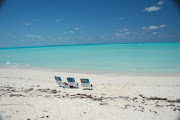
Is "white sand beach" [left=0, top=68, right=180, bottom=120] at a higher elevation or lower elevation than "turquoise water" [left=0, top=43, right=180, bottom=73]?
lower

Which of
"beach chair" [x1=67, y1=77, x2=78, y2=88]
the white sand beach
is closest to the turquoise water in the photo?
"beach chair" [x1=67, y1=77, x2=78, y2=88]

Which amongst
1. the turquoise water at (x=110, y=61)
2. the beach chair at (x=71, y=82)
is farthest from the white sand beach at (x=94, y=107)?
the turquoise water at (x=110, y=61)

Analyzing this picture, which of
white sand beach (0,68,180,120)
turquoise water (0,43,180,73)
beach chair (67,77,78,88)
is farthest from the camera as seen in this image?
turquoise water (0,43,180,73)

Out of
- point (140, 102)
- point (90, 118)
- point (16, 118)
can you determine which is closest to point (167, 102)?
point (140, 102)

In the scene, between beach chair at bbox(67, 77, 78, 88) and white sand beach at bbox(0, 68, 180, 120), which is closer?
white sand beach at bbox(0, 68, 180, 120)

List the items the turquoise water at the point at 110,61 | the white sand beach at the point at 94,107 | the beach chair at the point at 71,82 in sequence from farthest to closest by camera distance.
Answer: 1. the turquoise water at the point at 110,61
2. the beach chair at the point at 71,82
3. the white sand beach at the point at 94,107

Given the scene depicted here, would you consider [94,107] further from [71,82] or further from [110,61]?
[110,61]

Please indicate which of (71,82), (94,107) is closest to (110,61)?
(71,82)

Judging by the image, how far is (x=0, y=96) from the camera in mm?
6141

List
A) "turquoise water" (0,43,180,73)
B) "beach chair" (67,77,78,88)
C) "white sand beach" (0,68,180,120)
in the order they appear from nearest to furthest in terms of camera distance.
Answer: "white sand beach" (0,68,180,120) < "beach chair" (67,77,78,88) < "turquoise water" (0,43,180,73)

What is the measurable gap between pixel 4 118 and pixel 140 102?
6.02 meters

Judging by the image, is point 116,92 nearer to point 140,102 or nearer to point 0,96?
point 140,102

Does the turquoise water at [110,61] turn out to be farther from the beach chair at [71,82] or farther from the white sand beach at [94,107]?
the white sand beach at [94,107]

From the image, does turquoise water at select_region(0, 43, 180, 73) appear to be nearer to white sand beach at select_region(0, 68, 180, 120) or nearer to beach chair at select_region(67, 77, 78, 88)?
beach chair at select_region(67, 77, 78, 88)
